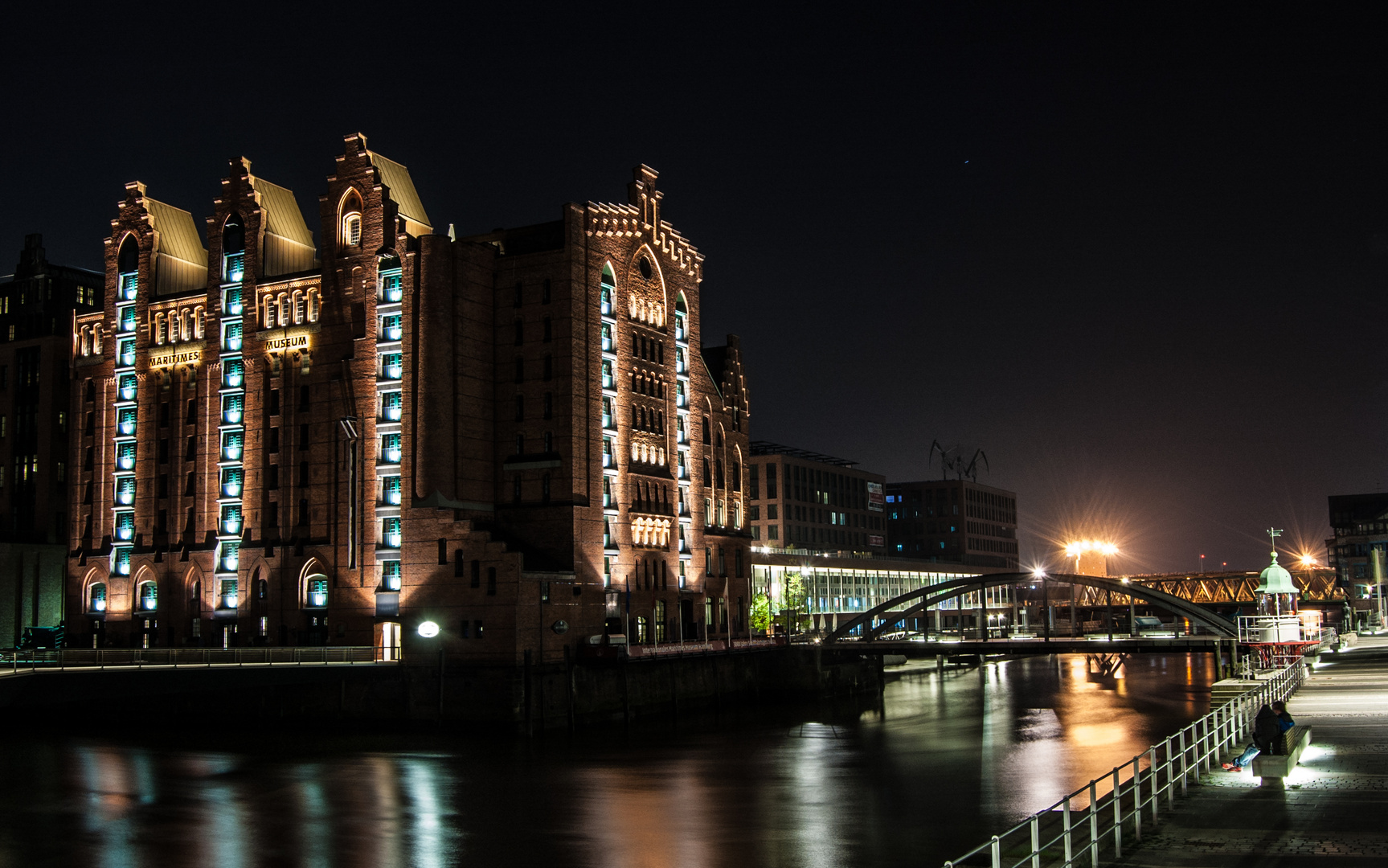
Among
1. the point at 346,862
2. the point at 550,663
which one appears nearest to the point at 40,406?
the point at 550,663

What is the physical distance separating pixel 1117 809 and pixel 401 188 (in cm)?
7945

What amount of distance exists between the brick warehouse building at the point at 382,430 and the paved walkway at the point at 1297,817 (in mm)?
52173

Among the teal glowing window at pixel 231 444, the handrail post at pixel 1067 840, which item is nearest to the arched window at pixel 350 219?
the teal glowing window at pixel 231 444

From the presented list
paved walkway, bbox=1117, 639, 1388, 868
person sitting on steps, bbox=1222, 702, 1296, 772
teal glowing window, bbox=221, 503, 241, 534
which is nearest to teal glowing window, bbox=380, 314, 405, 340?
teal glowing window, bbox=221, 503, 241, 534

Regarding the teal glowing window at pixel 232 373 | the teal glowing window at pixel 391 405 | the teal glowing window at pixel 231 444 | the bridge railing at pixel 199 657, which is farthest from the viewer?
the teal glowing window at pixel 232 373

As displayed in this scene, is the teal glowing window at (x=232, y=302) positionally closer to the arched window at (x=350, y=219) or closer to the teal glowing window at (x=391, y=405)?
the arched window at (x=350, y=219)

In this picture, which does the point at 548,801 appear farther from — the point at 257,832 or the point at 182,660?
the point at 182,660

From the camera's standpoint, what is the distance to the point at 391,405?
285ft

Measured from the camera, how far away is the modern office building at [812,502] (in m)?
165

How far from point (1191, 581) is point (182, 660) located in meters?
132

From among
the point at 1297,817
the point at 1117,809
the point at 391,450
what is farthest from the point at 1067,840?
the point at 391,450

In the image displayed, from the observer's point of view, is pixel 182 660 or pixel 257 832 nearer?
pixel 257 832

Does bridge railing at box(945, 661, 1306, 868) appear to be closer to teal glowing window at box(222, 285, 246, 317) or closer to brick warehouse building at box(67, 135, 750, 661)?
brick warehouse building at box(67, 135, 750, 661)

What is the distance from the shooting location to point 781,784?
2174 inches
